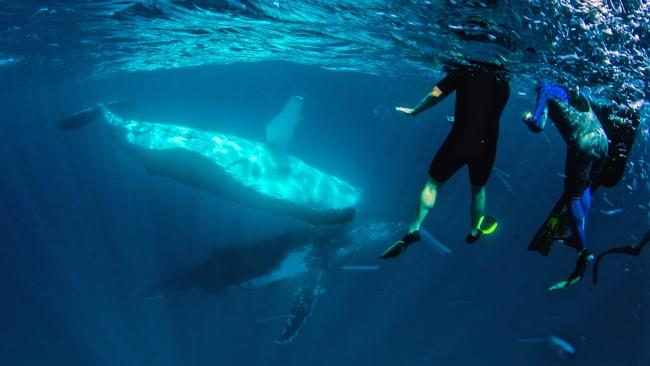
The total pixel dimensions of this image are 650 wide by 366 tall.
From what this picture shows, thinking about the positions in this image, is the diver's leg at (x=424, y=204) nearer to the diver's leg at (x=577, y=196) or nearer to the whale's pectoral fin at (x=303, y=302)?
the diver's leg at (x=577, y=196)

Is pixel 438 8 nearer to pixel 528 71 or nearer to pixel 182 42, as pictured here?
pixel 528 71

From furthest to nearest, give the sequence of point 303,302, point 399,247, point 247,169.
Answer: point 303,302 → point 247,169 → point 399,247

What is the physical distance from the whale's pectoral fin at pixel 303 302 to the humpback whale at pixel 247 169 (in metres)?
2.82

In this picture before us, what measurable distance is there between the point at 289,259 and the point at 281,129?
459cm

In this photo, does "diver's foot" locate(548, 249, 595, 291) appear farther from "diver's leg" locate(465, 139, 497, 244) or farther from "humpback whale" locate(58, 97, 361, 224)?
"humpback whale" locate(58, 97, 361, 224)

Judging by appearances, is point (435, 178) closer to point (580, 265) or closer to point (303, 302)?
point (580, 265)

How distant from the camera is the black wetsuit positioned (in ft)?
19.1

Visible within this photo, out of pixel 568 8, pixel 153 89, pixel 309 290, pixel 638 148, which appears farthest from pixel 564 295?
pixel 153 89

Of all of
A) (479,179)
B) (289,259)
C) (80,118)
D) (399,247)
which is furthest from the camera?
(80,118)

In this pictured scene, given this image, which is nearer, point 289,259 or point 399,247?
point 399,247

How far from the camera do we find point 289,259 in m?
14.0

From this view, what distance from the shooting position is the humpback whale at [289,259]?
1405 centimetres

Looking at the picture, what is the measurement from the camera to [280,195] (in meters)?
12.1

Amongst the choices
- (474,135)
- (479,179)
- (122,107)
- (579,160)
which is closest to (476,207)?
(479,179)
